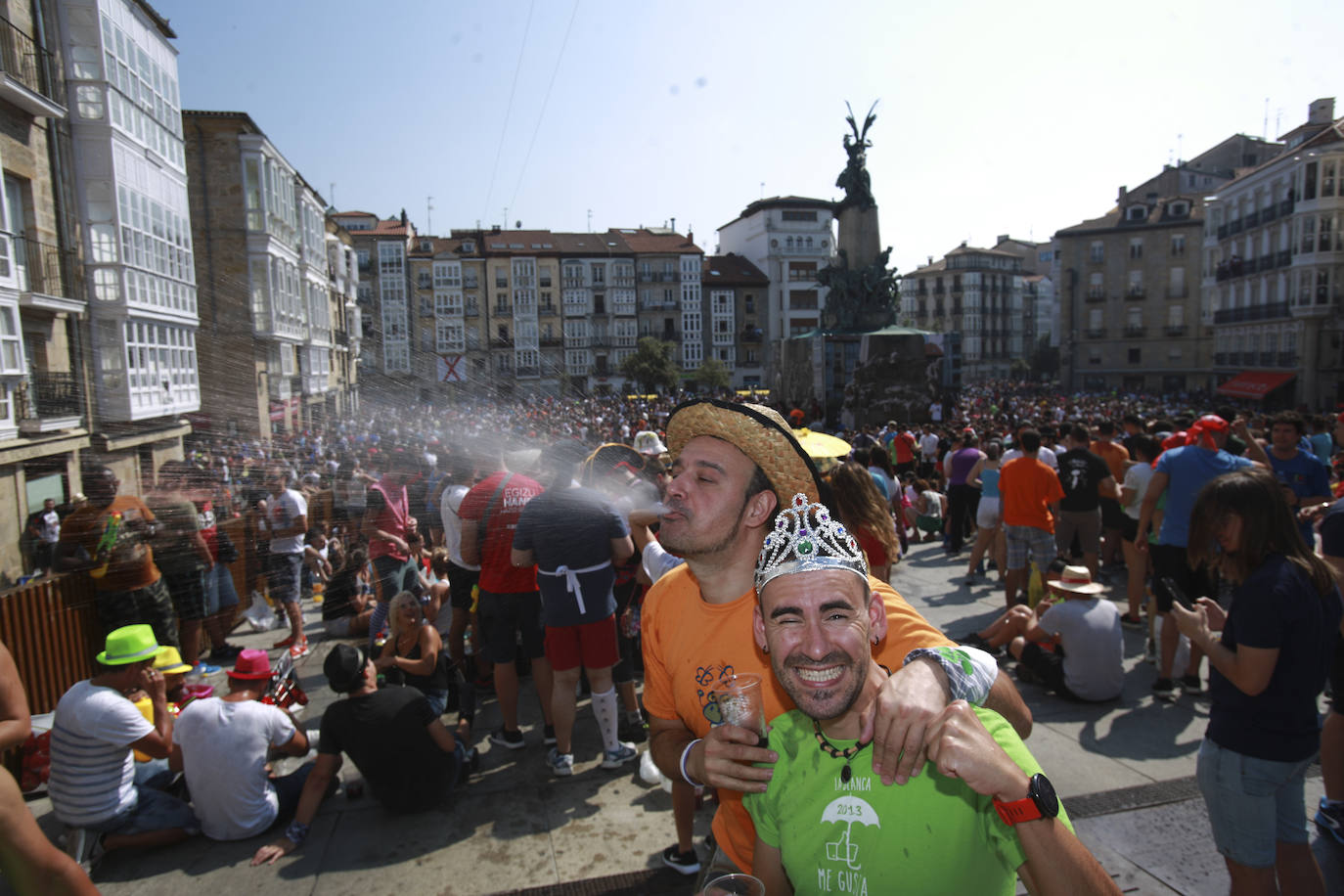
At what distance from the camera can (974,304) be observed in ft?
265

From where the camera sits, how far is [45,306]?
47.9 feet

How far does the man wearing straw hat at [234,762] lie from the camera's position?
3.78 metres

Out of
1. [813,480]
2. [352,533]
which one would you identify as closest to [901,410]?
[352,533]

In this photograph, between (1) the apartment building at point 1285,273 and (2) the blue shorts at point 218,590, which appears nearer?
(2) the blue shorts at point 218,590

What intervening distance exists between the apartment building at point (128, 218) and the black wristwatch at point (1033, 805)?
1995 cm

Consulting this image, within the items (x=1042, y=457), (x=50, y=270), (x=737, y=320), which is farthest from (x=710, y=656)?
(x=737, y=320)

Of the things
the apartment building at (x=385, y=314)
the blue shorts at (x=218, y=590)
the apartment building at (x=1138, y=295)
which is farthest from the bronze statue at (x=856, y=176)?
the apartment building at (x=1138, y=295)

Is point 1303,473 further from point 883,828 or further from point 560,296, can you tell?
point 560,296

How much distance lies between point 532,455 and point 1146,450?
5.44 m

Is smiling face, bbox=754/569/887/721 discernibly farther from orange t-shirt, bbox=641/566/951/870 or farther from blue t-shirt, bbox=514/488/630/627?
blue t-shirt, bbox=514/488/630/627

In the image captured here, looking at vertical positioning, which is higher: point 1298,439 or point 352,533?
point 1298,439

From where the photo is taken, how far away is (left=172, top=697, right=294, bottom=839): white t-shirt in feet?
12.4

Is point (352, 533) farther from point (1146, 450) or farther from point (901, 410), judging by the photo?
point (901, 410)

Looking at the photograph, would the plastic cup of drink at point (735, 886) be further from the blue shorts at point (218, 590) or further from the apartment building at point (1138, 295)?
the apartment building at point (1138, 295)
